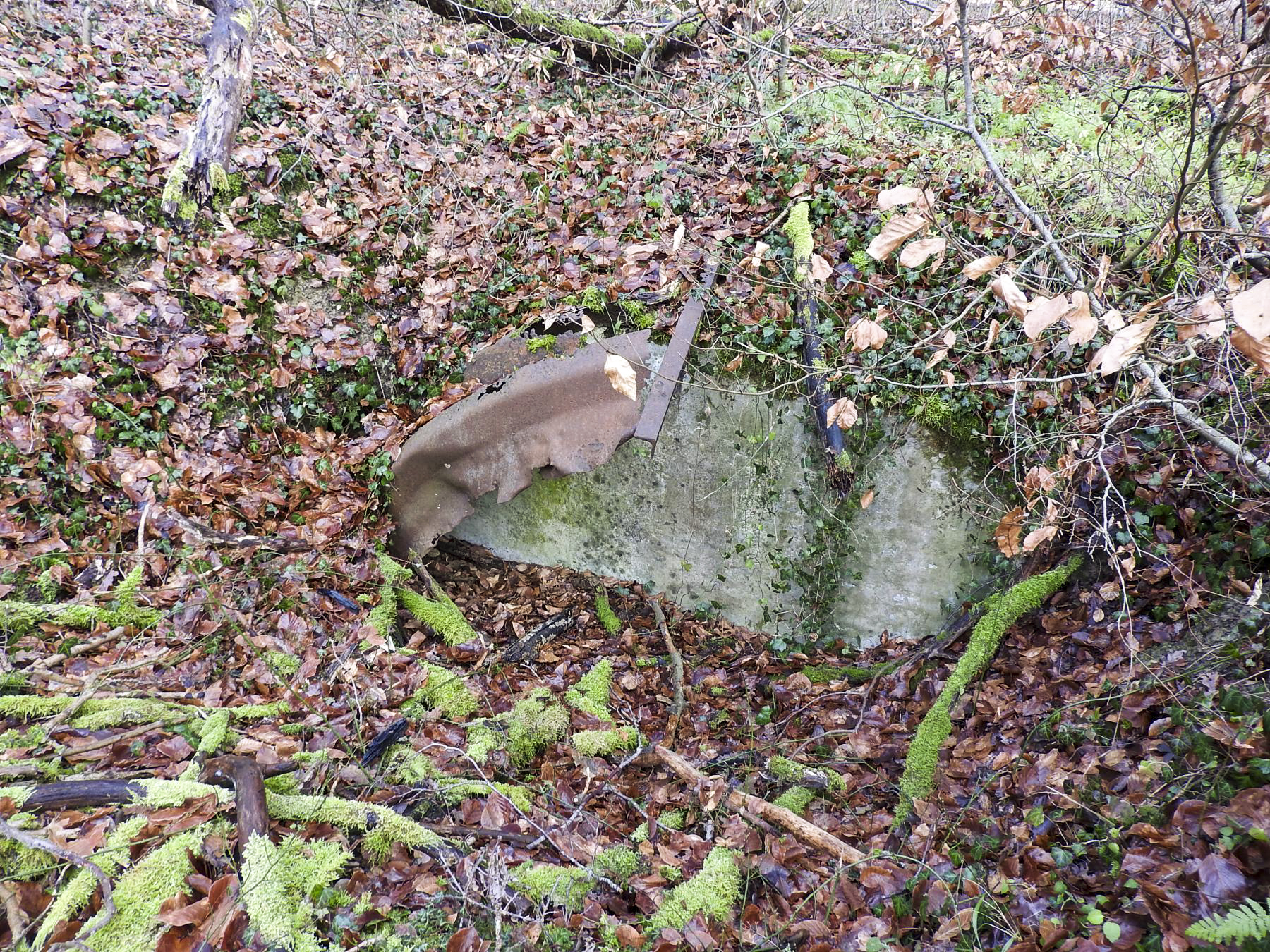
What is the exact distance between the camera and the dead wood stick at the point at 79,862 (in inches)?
73.4

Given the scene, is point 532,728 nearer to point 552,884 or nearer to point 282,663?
point 552,884

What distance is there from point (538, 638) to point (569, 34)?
20.0ft

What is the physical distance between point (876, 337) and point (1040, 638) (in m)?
2.07

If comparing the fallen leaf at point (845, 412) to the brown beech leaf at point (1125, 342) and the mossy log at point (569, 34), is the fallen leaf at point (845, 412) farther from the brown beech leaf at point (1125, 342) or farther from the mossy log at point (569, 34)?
the mossy log at point (569, 34)

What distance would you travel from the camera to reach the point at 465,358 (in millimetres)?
4848

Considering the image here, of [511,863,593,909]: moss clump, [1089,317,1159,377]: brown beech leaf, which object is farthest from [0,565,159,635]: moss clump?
[1089,317,1159,377]: brown beech leaf

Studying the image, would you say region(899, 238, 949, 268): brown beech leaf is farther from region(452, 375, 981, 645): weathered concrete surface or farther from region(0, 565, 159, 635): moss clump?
region(0, 565, 159, 635): moss clump

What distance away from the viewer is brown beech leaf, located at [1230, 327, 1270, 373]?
1.37 metres

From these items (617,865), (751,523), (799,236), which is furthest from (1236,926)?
(799,236)

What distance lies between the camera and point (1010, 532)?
3.71 meters

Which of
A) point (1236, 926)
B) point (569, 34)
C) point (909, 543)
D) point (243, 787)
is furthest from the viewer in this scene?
point (569, 34)

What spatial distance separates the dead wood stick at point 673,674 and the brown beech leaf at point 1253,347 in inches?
128

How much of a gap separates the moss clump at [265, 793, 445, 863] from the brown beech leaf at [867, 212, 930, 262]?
2.60 m

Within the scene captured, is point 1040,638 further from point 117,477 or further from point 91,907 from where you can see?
point 117,477
